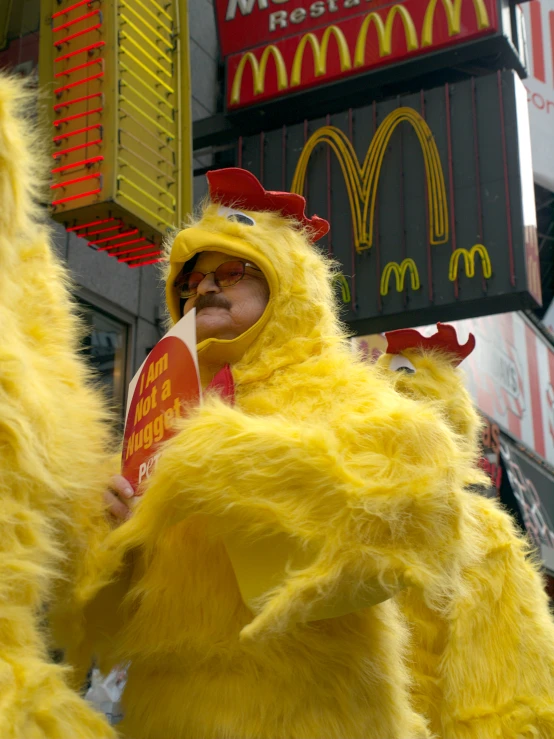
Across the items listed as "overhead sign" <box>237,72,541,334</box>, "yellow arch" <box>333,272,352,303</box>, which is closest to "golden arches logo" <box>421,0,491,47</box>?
"overhead sign" <box>237,72,541,334</box>

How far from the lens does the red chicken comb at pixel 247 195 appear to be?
8.24 feet

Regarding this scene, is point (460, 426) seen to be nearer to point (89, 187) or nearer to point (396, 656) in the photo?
point (396, 656)

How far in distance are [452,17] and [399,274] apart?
2.11m

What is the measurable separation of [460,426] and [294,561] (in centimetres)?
208

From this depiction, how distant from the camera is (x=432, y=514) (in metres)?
1.78

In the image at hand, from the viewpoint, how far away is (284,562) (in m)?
1.78

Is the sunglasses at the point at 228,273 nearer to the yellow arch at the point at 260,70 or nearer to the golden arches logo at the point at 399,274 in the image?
the golden arches logo at the point at 399,274

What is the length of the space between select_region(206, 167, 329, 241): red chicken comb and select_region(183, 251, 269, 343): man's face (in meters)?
0.22

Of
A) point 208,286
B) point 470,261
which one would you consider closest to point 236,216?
point 208,286

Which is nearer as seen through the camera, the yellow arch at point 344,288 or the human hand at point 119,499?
the human hand at point 119,499

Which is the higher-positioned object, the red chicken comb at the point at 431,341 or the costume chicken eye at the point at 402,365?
the red chicken comb at the point at 431,341

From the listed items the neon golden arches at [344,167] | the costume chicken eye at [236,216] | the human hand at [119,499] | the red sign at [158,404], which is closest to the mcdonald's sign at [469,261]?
the neon golden arches at [344,167]

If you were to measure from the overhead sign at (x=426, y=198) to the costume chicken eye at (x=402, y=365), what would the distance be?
208 cm

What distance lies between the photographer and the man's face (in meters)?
2.36
